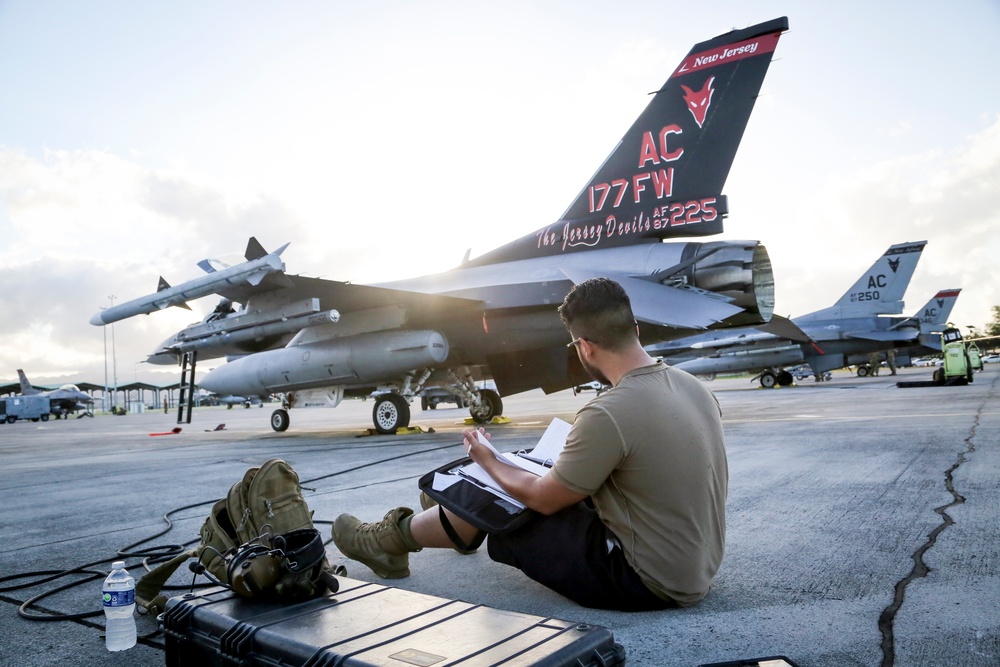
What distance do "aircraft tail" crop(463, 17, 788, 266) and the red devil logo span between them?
15 millimetres

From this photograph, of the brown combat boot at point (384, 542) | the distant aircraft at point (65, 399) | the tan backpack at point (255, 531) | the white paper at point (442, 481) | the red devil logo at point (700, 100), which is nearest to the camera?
the tan backpack at point (255, 531)

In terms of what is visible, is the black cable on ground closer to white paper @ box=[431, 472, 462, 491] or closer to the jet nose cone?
white paper @ box=[431, 472, 462, 491]

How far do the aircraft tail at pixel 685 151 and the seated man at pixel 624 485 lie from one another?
7.67 m

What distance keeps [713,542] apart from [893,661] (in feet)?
2.04

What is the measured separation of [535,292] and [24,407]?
4001 centimetres

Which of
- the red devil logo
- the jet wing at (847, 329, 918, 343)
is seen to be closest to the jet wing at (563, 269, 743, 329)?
the red devil logo

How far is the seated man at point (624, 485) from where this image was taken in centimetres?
220

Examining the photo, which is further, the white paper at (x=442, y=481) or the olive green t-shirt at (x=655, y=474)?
the white paper at (x=442, y=481)

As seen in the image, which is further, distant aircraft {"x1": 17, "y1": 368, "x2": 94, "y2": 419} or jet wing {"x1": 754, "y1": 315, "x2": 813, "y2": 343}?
distant aircraft {"x1": 17, "y1": 368, "x2": 94, "y2": 419}

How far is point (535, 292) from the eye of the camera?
33.5 ft

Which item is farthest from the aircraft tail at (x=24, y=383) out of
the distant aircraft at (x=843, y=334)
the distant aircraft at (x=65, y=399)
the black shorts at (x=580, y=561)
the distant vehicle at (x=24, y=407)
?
the black shorts at (x=580, y=561)

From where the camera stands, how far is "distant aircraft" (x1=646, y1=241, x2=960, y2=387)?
2512cm

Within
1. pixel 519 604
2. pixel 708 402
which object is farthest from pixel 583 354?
pixel 519 604

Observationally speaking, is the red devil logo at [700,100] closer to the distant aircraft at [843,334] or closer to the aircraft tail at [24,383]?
the distant aircraft at [843,334]
